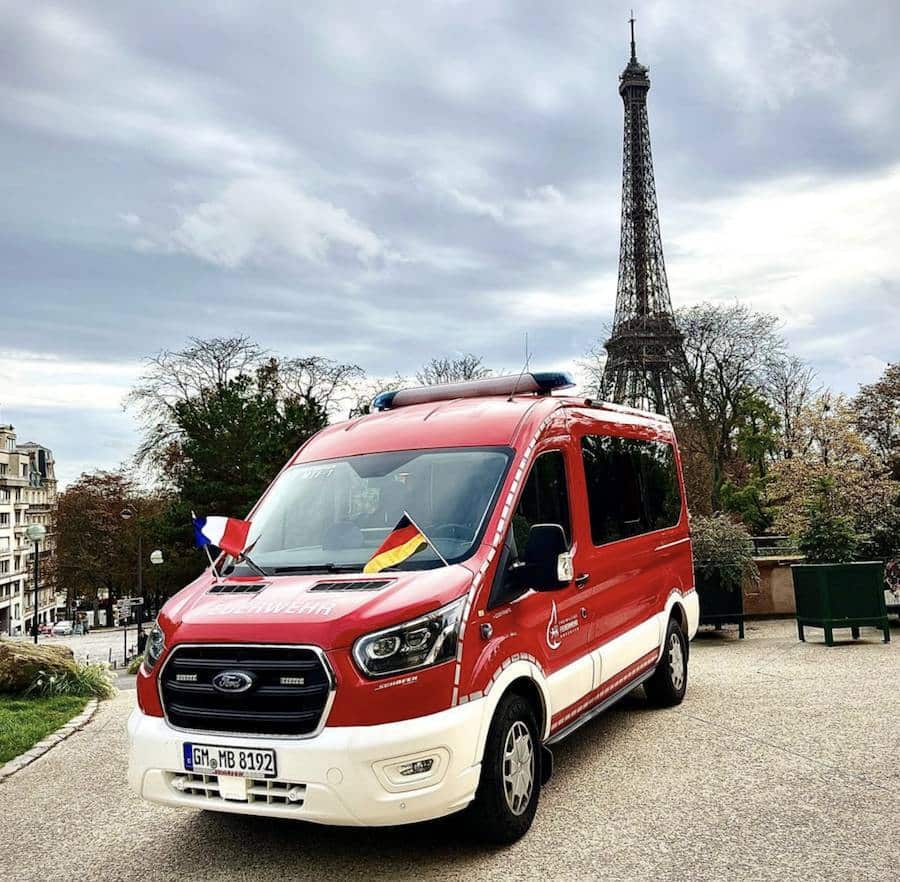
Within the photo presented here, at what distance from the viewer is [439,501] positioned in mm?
5012

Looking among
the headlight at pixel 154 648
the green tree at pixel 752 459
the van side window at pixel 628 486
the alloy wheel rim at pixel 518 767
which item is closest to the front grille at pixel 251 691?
the headlight at pixel 154 648

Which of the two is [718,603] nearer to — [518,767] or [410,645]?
[518,767]

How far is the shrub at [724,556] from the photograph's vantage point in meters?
11.4

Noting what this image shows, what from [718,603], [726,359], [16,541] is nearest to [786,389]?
[726,359]

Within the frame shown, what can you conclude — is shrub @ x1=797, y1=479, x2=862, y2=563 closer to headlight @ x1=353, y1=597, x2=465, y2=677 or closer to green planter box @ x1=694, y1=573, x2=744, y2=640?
green planter box @ x1=694, y1=573, x2=744, y2=640

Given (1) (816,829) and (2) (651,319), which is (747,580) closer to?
(1) (816,829)

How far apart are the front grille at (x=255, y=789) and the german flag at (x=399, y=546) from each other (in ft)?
3.49

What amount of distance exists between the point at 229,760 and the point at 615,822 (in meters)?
2.08

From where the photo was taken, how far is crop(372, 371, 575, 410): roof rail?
246 inches

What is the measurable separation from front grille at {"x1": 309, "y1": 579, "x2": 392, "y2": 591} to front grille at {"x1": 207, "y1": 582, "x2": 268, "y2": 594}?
34cm

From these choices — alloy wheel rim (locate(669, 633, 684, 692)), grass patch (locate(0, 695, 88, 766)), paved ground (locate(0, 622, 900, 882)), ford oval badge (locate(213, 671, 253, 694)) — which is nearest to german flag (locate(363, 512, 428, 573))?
ford oval badge (locate(213, 671, 253, 694))

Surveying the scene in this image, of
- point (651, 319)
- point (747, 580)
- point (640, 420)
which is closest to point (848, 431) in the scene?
point (651, 319)

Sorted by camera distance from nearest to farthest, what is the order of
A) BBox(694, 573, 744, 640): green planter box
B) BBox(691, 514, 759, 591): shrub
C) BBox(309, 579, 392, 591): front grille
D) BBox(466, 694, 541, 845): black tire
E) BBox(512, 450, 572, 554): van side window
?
BBox(309, 579, 392, 591): front grille < BBox(466, 694, 541, 845): black tire < BBox(512, 450, 572, 554): van side window < BBox(691, 514, 759, 591): shrub < BBox(694, 573, 744, 640): green planter box

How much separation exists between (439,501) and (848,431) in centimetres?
3342
